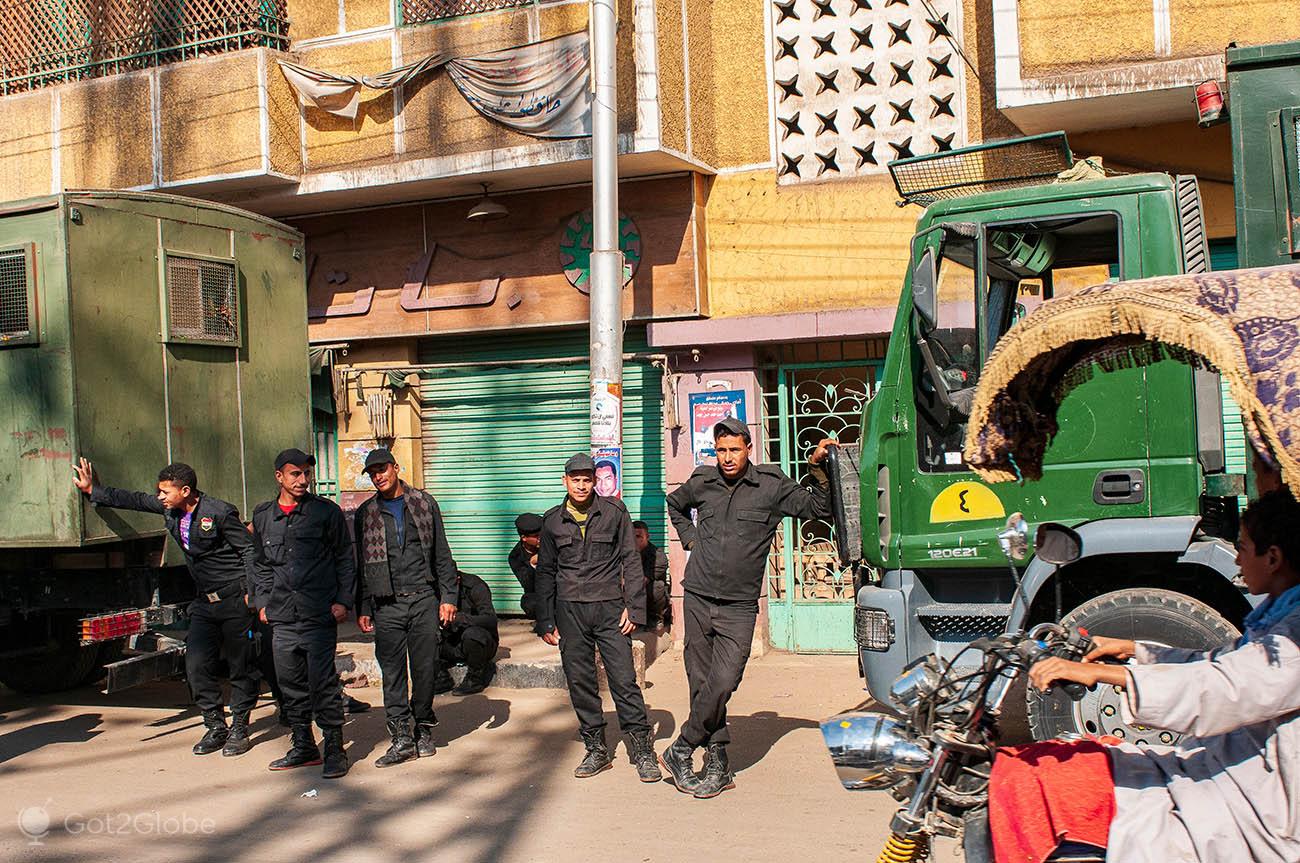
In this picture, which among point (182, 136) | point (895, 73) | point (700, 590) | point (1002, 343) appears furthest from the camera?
point (182, 136)

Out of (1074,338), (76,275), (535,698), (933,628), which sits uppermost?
(76,275)

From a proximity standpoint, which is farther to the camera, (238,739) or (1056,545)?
(238,739)

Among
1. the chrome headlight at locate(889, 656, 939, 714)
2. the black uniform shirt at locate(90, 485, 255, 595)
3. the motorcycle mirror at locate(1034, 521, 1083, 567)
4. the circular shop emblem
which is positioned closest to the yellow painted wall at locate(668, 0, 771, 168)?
the circular shop emblem

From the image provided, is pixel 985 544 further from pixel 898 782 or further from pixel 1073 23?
pixel 1073 23

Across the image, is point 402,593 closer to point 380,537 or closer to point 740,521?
point 380,537

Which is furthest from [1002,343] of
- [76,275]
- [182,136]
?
[182,136]

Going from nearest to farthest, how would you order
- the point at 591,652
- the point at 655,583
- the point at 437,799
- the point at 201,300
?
the point at 437,799 → the point at 591,652 → the point at 201,300 → the point at 655,583

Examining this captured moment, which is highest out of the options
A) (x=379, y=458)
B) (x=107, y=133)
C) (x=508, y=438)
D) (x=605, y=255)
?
(x=107, y=133)

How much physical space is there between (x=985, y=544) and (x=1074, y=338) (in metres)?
2.94

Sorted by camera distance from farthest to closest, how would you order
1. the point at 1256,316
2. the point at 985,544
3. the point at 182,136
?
the point at 182,136 < the point at 985,544 < the point at 1256,316

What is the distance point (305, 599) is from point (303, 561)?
0.68 ft

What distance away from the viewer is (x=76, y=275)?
24.4ft

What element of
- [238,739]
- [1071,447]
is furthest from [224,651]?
[1071,447]

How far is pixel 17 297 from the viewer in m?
7.52
